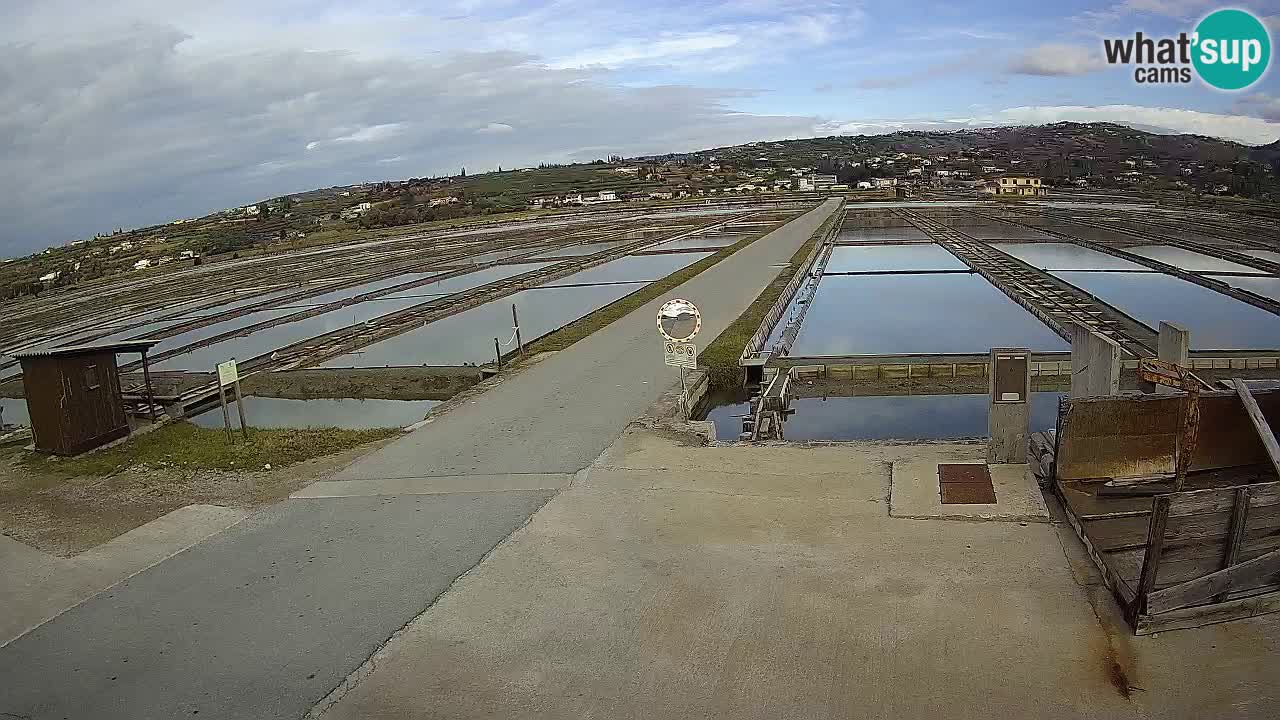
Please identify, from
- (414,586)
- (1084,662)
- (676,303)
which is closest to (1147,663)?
(1084,662)

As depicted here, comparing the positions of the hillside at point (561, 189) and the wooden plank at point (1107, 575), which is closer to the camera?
the wooden plank at point (1107, 575)

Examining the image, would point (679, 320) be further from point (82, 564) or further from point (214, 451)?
point (82, 564)

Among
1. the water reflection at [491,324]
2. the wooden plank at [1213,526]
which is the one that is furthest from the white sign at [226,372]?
the wooden plank at [1213,526]

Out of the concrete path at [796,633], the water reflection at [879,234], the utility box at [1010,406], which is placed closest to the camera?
the concrete path at [796,633]

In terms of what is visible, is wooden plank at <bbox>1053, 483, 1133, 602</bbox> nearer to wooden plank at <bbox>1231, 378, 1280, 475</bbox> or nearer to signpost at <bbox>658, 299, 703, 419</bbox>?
wooden plank at <bbox>1231, 378, 1280, 475</bbox>

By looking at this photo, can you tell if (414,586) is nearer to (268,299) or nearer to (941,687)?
(941,687)

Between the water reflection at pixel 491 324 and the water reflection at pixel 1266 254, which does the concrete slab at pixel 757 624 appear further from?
the water reflection at pixel 1266 254

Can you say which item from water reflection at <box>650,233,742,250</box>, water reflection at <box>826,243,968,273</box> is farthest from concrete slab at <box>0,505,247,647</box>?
water reflection at <box>650,233,742,250</box>
